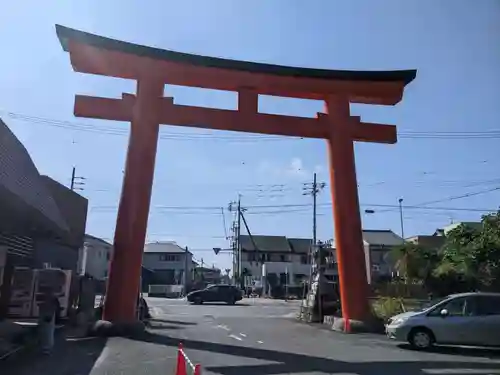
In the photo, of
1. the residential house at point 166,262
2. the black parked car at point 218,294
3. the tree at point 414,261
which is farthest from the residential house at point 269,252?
the tree at point 414,261

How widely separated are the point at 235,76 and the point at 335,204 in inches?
214

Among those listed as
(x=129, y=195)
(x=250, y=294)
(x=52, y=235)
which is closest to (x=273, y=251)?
(x=250, y=294)

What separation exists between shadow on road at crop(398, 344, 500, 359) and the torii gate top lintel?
835 cm

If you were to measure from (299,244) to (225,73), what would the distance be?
6656 centimetres

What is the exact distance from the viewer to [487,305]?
1362 centimetres

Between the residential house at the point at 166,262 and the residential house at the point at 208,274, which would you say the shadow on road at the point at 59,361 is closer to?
the residential house at the point at 166,262

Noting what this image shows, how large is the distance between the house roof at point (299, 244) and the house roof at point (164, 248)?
52.0 feet

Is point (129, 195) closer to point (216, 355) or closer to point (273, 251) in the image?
point (216, 355)

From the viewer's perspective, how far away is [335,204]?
17641 mm

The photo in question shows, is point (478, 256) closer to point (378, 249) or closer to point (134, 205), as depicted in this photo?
point (134, 205)

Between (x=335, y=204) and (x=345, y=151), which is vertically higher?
(x=345, y=151)

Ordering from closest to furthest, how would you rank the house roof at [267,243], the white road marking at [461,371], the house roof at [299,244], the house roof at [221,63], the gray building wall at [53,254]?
the white road marking at [461,371]
the house roof at [221,63]
the gray building wall at [53,254]
the house roof at [267,243]
the house roof at [299,244]

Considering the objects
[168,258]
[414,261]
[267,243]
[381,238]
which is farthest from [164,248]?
[414,261]

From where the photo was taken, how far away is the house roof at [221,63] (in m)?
14.9
